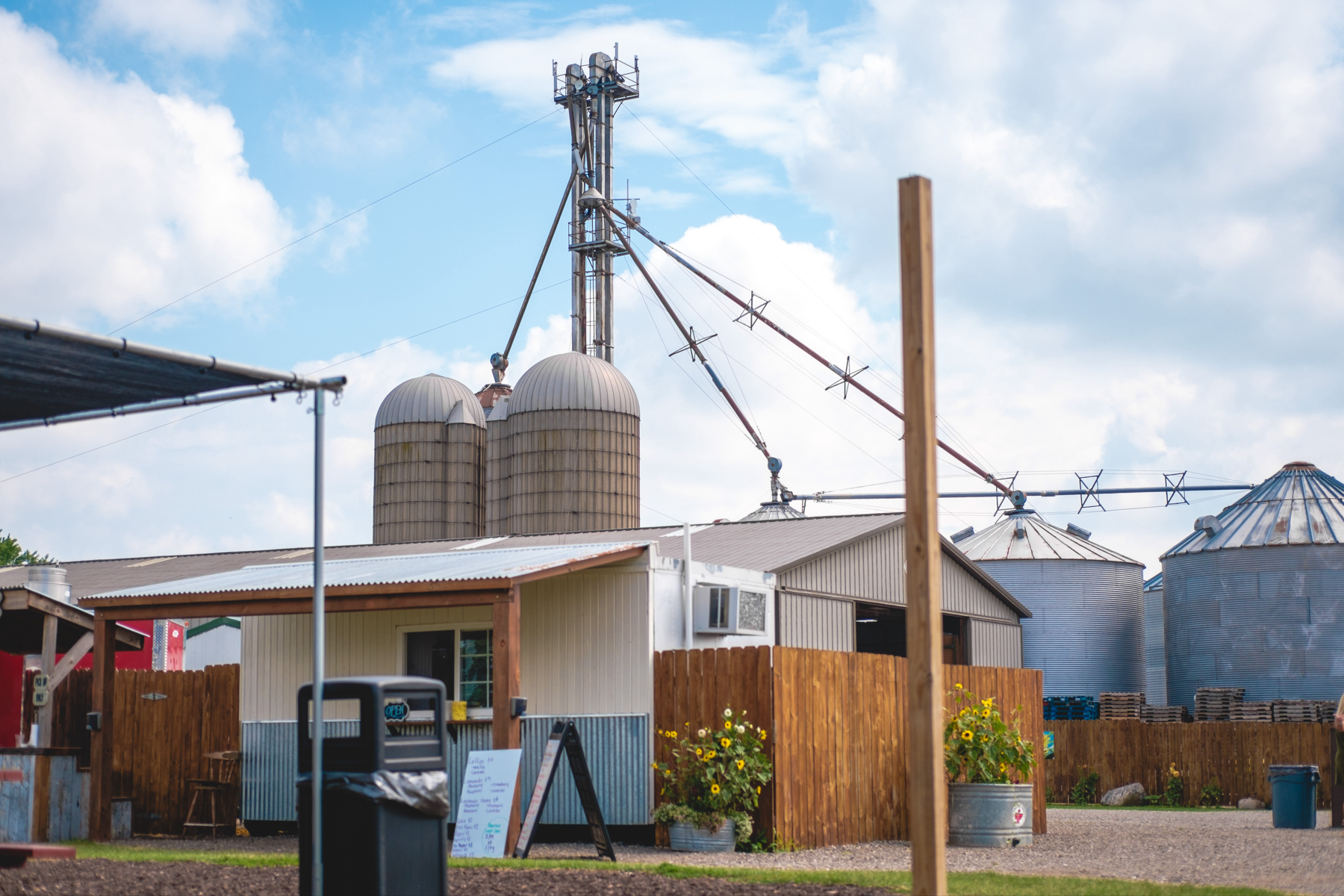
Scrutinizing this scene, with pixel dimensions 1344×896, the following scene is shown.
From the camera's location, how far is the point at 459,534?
36.7m

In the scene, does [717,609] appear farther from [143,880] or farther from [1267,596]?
[1267,596]

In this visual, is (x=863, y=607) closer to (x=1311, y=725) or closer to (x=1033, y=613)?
(x=1311, y=725)

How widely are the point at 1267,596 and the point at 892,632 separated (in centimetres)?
943

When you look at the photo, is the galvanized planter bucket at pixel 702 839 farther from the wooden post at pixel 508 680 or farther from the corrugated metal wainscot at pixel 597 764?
the wooden post at pixel 508 680

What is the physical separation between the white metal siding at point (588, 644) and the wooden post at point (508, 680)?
1802 mm

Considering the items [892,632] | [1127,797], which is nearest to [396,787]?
[892,632]

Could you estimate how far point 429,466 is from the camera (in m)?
36.8

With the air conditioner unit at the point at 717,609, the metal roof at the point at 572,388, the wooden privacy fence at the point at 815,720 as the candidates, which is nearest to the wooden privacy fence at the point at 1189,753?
the wooden privacy fence at the point at 815,720

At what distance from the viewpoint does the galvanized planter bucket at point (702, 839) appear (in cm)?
1389

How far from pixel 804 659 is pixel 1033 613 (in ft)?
68.8

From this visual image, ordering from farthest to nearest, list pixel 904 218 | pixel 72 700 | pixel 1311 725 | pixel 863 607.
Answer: pixel 1311 725
pixel 863 607
pixel 72 700
pixel 904 218

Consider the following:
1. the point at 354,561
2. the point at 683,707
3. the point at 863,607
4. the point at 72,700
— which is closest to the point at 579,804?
the point at 683,707

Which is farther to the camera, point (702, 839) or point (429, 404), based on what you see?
point (429, 404)

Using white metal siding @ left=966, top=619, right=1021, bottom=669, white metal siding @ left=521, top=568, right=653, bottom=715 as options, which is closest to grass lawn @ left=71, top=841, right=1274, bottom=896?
white metal siding @ left=521, top=568, right=653, bottom=715
